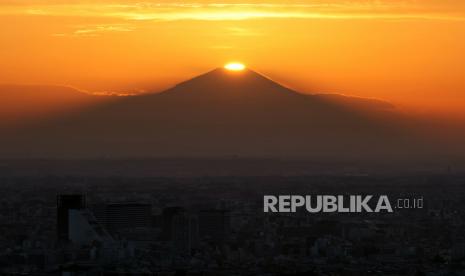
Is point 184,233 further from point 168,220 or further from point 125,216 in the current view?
point 125,216

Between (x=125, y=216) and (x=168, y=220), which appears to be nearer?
(x=168, y=220)

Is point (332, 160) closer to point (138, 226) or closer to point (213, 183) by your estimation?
point (213, 183)

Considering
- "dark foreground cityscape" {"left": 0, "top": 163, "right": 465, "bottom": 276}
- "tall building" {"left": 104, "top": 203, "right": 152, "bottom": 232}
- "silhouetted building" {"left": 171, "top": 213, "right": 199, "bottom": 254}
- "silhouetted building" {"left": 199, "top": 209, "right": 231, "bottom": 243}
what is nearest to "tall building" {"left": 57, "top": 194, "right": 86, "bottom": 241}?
"dark foreground cityscape" {"left": 0, "top": 163, "right": 465, "bottom": 276}

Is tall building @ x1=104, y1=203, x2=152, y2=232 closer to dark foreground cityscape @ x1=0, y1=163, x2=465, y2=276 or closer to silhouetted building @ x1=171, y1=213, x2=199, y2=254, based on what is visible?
Result: dark foreground cityscape @ x1=0, y1=163, x2=465, y2=276

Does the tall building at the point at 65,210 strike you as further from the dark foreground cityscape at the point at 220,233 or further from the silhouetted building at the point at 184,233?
the silhouetted building at the point at 184,233

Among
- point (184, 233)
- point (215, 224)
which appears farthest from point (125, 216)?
point (184, 233)

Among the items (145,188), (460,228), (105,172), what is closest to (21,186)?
(145,188)
